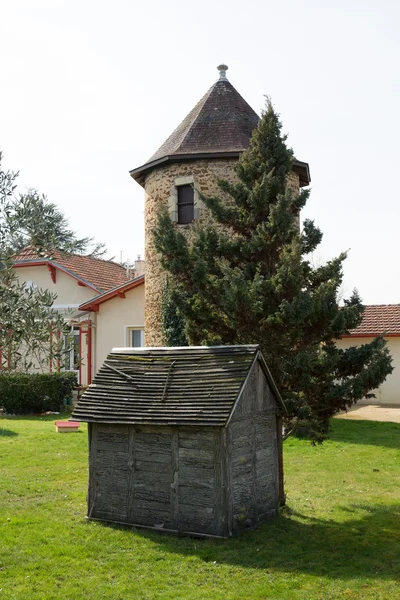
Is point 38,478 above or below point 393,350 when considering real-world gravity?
below

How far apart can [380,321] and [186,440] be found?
2118cm

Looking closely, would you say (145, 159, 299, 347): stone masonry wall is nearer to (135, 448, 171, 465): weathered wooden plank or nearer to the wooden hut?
the wooden hut

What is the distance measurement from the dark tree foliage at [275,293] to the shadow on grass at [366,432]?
5298mm

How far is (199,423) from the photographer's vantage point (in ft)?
33.8

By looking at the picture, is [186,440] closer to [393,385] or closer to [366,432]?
[366,432]

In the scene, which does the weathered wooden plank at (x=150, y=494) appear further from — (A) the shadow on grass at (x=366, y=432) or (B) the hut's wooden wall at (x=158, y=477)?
(A) the shadow on grass at (x=366, y=432)

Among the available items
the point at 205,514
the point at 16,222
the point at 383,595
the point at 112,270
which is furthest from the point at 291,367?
the point at 112,270

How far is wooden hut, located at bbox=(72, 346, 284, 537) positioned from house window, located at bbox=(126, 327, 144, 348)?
15.3 m

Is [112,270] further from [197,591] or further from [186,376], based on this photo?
[197,591]

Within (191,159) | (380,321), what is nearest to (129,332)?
(191,159)

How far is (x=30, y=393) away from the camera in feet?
81.1

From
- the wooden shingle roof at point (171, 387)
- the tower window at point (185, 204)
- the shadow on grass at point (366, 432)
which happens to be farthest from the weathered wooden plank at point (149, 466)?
the tower window at point (185, 204)

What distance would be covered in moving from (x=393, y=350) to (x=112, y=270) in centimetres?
1472

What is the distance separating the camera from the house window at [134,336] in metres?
27.5
